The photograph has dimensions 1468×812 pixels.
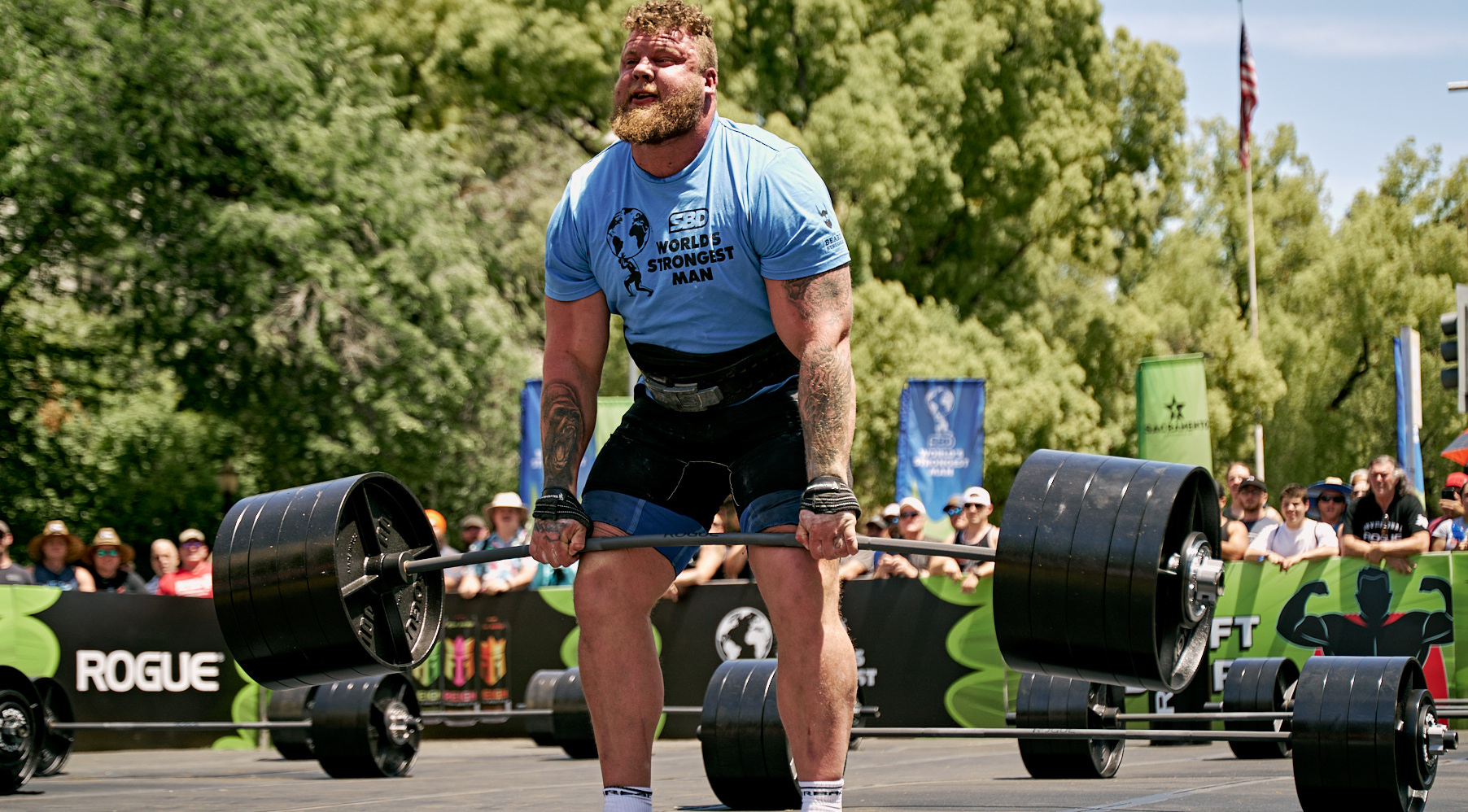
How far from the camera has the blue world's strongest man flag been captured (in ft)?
51.2

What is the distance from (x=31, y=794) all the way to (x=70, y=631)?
11.0 ft

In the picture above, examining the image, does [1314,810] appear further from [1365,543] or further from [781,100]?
[781,100]

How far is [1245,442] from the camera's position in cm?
3055

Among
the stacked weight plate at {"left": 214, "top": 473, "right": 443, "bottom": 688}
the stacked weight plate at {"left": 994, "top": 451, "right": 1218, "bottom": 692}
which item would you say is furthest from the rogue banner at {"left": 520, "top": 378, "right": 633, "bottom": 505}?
the stacked weight plate at {"left": 994, "top": 451, "right": 1218, "bottom": 692}

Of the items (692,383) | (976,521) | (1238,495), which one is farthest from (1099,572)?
(1238,495)

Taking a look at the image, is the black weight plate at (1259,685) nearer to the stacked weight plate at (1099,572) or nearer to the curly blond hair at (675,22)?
the stacked weight plate at (1099,572)

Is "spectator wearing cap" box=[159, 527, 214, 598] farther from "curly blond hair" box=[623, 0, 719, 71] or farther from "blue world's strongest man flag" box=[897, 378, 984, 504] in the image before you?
"curly blond hair" box=[623, 0, 719, 71]

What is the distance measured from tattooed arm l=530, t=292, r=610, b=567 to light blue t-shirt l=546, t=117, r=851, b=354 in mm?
102

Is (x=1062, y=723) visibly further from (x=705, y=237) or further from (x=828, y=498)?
(x=705, y=237)

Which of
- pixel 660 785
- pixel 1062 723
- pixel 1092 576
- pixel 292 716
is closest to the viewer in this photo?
pixel 1092 576

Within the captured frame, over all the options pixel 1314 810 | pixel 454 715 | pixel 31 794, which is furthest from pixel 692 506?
pixel 454 715

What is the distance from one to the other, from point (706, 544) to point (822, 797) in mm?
651

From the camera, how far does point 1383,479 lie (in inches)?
369

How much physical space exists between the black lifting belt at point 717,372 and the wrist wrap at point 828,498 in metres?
0.34
